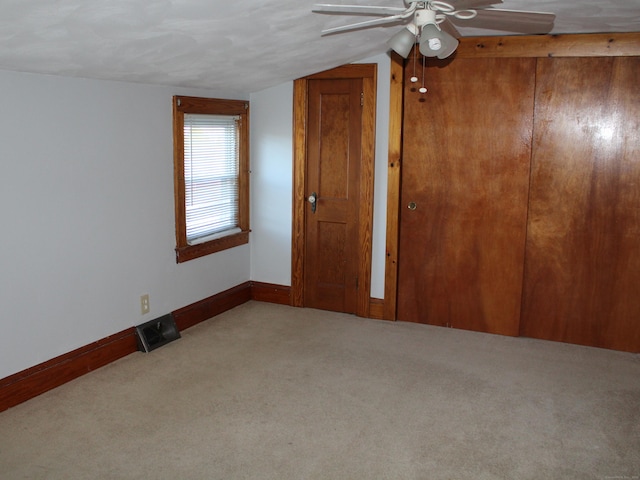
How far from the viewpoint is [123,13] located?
2.77 m

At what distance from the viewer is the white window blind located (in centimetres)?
460

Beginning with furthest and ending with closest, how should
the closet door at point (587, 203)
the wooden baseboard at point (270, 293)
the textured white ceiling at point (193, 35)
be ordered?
the wooden baseboard at point (270, 293)
the closet door at point (587, 203)
the textured white ceiling at point (193, 35)

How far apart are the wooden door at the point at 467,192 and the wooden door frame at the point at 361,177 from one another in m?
0.26

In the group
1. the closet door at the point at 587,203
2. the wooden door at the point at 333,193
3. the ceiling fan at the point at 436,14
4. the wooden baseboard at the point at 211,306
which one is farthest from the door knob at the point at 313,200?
the ceiling fan at the point at 436,14

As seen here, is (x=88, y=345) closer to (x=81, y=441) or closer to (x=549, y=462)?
(x=81, y=441)

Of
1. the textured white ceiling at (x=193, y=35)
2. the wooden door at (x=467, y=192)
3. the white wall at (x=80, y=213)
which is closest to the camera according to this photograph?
the textured white ceiling at (x=193, y=35)

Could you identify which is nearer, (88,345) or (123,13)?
(123,13)

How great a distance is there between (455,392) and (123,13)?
2.64 metres

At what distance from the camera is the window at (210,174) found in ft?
14.6

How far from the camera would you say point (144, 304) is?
424 cm

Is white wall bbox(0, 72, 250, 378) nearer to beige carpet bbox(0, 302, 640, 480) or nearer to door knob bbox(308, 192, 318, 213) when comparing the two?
beige carpet bbox(0, 302, 640, 480)

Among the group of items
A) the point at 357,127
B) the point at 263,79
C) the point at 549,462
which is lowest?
the point at 549,462

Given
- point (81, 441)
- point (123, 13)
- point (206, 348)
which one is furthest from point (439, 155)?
point (81, 441)

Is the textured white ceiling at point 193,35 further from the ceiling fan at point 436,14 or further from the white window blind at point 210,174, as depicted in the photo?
the ceiling fan at point 436,14
